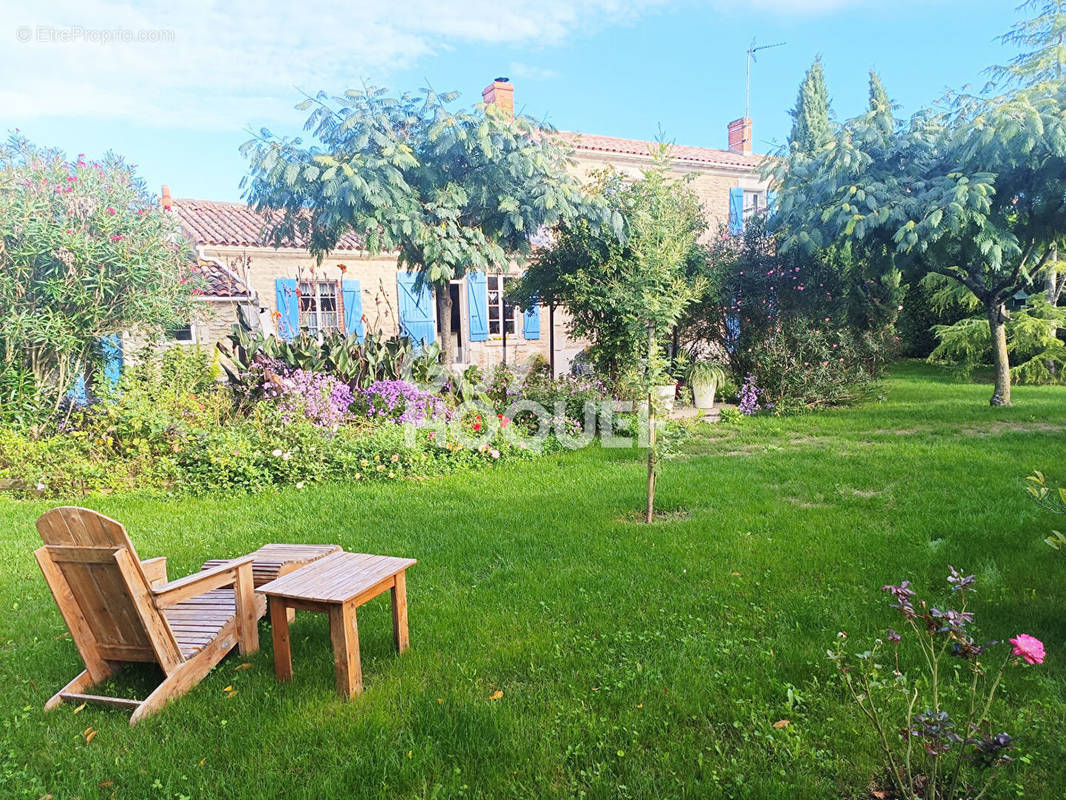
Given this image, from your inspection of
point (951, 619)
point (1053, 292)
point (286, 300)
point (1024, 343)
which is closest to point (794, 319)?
point (1024, 343)

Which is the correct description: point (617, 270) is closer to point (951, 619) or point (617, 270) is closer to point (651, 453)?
point (651, 453)

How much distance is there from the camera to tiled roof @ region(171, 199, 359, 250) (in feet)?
43.8

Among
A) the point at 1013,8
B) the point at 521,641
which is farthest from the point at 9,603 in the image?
the point at 1013,8

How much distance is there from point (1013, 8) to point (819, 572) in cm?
1079

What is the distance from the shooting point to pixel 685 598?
3826mm

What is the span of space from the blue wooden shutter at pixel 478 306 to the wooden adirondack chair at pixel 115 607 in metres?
12.7

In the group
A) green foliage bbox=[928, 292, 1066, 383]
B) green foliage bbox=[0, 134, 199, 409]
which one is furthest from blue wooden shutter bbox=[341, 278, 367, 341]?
green foliage bbox=[928, 292, 1066, 383]

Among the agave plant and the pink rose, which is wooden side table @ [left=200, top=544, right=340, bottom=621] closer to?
the pink rose

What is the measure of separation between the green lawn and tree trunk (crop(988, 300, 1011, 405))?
4.33 m

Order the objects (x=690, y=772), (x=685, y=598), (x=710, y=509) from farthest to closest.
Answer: (x=710, y=509) < (x=685, y=598) < (x=690, y=772)


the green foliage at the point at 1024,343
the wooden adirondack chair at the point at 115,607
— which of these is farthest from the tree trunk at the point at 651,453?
the green foliage at the point at 1024,343

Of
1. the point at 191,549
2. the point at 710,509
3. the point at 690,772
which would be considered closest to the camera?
the point at 690,772

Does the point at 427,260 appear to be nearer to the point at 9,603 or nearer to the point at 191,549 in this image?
the point at 191,549

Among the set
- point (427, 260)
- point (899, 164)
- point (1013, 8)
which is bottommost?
point (427, 260)
